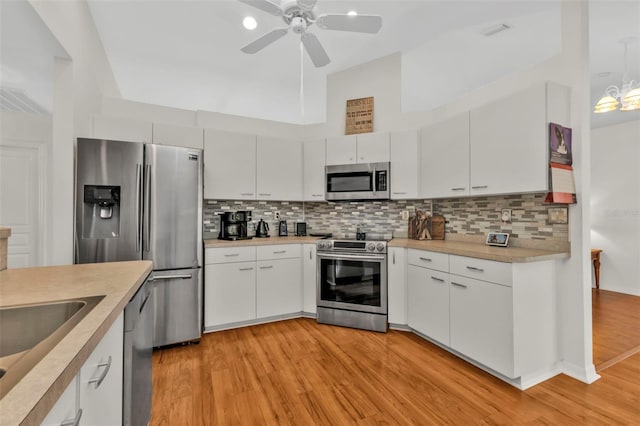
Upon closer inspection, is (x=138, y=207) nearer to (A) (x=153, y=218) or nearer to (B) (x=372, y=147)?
(A) (x=153, y=218)

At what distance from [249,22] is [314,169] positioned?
5.30 feet

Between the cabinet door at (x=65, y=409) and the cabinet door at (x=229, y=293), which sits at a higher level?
the cabinet door at (x=65, y=409)

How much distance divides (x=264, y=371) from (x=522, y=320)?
1869 mm

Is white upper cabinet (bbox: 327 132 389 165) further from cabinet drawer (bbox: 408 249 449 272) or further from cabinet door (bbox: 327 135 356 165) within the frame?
cabinet drawer (bbox: 408 249 449 272)

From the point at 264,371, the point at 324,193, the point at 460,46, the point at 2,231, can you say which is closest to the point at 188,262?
the point at 264,371

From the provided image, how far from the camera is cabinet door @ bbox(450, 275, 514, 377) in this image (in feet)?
6.51

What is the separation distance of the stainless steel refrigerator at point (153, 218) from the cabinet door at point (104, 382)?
4.60 feet

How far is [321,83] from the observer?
4.09 m

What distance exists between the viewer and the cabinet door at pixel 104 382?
0.77 meters

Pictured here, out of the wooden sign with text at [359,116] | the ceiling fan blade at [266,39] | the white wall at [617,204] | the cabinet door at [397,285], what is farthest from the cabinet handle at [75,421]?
the white wall at [617,204]

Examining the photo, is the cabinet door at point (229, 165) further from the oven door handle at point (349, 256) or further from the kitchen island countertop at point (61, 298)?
the kitchen island countertop at point (61, 298)

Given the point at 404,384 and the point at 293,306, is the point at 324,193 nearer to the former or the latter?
the point at 293,306

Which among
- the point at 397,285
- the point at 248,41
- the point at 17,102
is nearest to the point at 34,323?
the point at 397,285

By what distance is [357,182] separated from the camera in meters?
3.34
